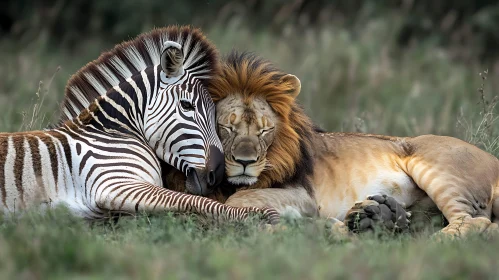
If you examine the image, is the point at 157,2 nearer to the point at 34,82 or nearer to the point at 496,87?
the point at 34,82

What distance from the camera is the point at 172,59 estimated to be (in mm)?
6582

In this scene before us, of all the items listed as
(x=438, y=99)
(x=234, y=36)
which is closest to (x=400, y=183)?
(x=438, y=99)

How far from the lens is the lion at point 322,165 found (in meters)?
6.52

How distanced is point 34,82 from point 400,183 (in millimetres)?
7959

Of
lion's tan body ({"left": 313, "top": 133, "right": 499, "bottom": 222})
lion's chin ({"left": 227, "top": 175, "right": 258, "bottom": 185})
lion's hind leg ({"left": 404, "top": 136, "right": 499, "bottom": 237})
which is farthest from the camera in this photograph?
lion's tan body ({"left": 313, "top": 133, "right": 499, "bottom": 222})

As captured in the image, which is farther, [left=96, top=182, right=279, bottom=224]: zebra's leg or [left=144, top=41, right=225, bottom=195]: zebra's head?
[left=144, top=41, right=225, bottom=195]: zebra's head

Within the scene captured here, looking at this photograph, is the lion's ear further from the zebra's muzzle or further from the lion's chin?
the zebra's muzzle

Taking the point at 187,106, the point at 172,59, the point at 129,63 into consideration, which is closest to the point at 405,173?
the point at 187,106

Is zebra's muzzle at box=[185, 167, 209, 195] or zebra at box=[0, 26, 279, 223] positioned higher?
A: zebra at box=[0, 26, 279, 223]

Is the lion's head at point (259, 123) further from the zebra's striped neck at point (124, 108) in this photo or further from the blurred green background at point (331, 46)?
the blurred green background at point (331, 46)


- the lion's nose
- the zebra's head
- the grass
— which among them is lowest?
the grass

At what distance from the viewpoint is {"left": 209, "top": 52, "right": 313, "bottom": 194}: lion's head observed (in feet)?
21.5

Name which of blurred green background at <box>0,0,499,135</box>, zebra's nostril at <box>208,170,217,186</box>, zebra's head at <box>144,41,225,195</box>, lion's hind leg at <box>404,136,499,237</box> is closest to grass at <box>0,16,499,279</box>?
zebra's nostril at <box>208,170,217,186</box>

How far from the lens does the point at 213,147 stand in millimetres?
6406
